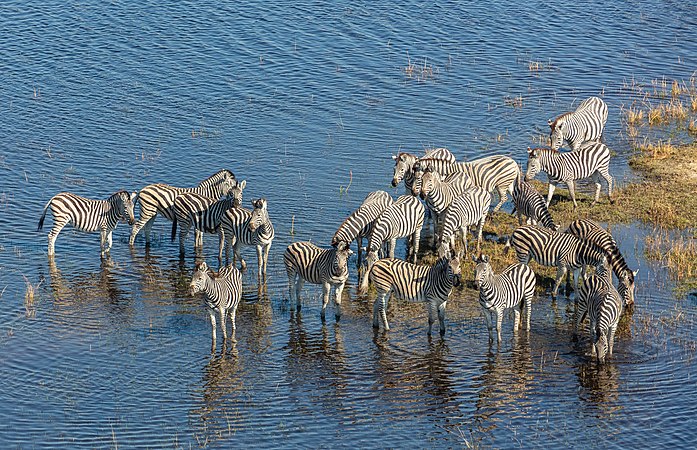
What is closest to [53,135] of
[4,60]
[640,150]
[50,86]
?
[50,86]

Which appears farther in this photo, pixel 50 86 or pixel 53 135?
pixel 50 86

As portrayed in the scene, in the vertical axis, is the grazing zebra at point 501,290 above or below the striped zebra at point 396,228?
below

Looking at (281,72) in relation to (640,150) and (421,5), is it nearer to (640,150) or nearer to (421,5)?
(421,5)

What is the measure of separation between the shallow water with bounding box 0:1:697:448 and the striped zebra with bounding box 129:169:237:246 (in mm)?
556

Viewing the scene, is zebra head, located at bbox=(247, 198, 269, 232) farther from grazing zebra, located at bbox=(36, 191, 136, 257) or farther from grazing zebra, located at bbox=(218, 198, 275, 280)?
grazing zebra, located at bbox=(36, 191, 136, 257)

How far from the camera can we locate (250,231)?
2167 cm

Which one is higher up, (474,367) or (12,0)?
(12,0)

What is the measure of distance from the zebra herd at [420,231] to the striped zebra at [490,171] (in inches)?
0.9

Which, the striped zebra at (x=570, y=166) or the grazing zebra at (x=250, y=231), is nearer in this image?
the grazing zebra at (x=250, y=231)

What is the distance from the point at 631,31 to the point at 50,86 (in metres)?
19.7

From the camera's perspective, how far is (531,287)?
19.1 m

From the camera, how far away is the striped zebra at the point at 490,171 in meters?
24.4

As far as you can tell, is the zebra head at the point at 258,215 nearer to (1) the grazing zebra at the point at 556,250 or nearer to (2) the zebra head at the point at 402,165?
(2) the zebra head at the point at 402,165

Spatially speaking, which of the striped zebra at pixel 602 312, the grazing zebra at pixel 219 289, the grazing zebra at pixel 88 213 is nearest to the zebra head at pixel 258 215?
the grazing zebra at pixel 219 289
